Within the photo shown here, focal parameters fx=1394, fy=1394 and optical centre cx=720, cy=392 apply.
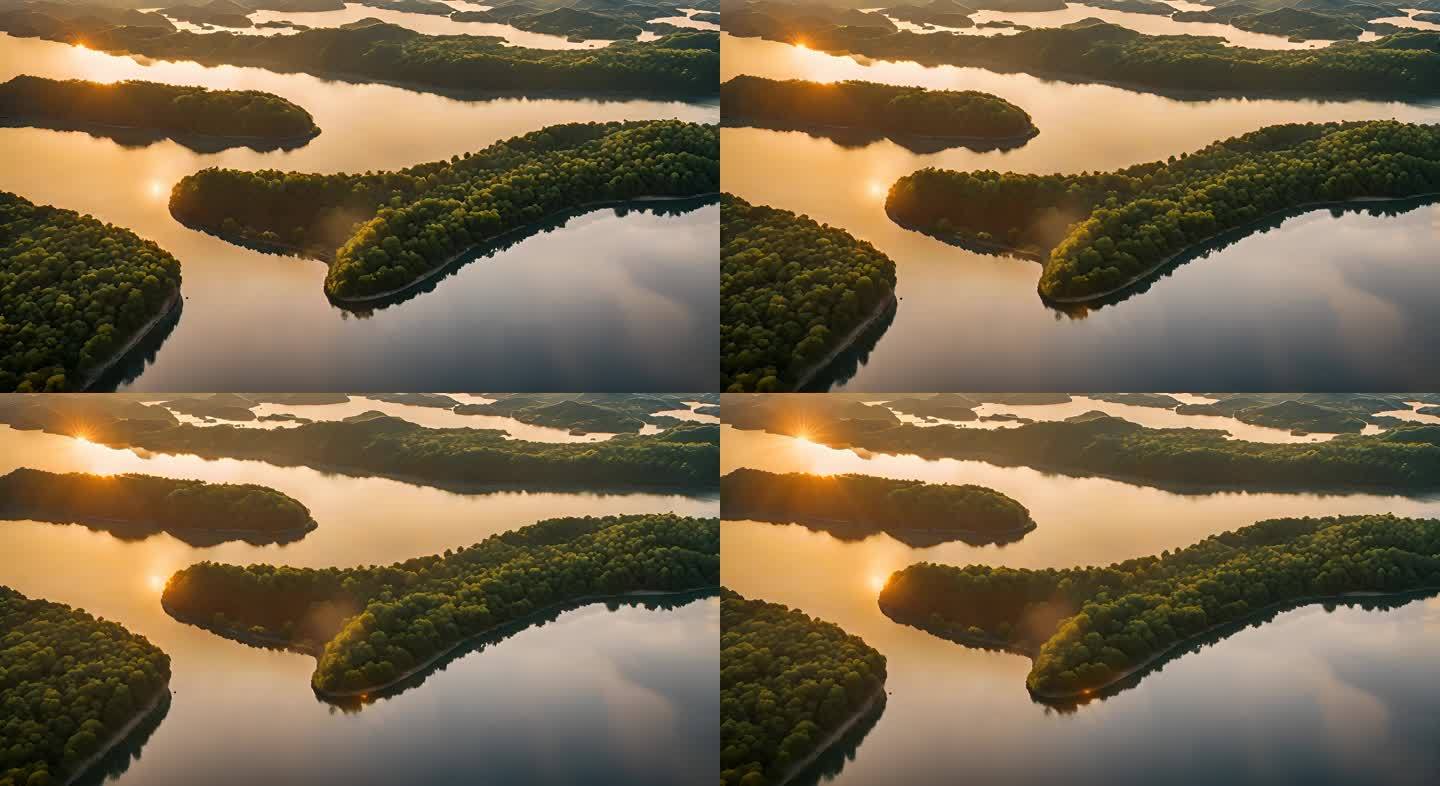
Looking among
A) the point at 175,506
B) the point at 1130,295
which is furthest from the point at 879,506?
the point at 175,506

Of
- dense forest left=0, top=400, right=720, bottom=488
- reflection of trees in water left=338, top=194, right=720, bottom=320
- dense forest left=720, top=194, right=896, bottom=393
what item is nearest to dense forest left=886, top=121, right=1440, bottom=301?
dense forest left=720, top=194, right=896, bottom=393

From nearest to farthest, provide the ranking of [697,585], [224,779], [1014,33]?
[224,779] < [697,585] < [1014,33]

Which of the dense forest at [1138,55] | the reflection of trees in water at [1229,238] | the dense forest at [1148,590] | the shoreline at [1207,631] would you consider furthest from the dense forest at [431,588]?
the dense forest at [1138,55]

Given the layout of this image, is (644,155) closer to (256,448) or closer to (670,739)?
(256,448)

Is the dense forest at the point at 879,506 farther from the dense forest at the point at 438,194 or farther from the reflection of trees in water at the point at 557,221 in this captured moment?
the dense forest at the point at 438,194

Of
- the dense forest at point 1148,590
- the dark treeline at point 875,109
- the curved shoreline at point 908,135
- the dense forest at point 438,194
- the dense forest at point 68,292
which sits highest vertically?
the dark treeline at point 875,109

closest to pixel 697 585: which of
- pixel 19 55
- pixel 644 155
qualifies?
pixel 644 155
